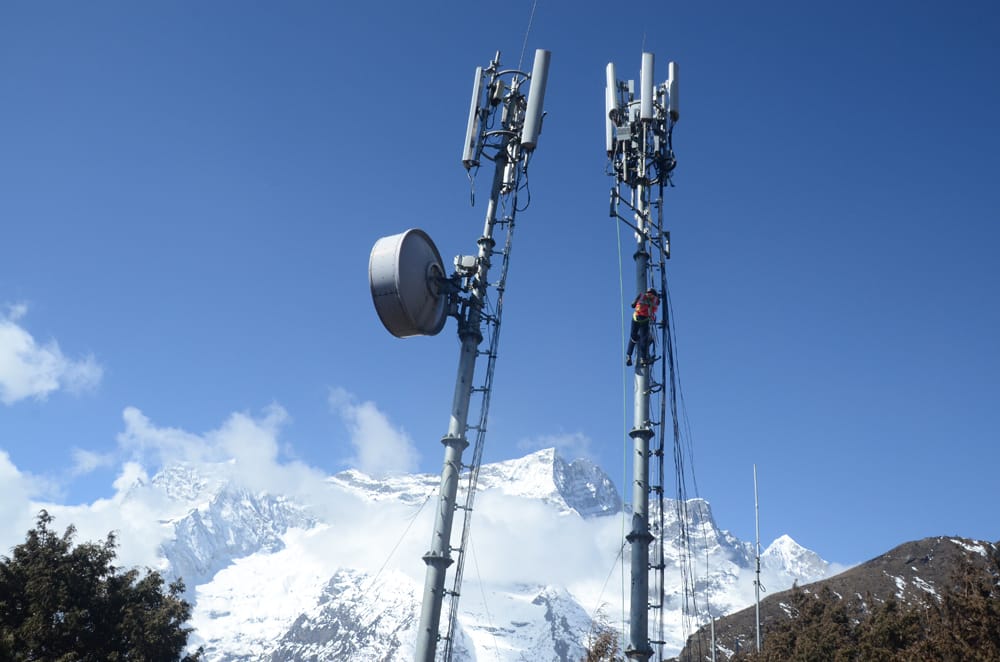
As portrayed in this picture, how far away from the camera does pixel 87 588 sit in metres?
30.4

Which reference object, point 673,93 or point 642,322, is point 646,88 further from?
point 642,322

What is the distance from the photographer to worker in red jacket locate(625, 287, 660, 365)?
2159 centimetres

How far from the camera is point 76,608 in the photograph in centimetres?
2958

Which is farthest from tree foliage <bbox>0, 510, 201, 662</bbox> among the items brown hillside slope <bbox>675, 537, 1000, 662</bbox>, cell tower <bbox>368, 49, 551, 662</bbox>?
brown hillside slope <bbox>675, 537, 1000, 662</bbox>

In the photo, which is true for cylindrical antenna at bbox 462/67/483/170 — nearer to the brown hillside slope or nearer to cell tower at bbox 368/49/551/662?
cell tower at bbox 368/49/551/662

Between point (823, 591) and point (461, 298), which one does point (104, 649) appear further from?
point (823, 591)

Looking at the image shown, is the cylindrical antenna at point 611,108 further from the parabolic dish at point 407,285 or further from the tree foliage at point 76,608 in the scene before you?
the tree foliage at point 76,608

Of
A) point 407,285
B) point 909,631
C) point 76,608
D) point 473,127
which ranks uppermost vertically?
point 473,127

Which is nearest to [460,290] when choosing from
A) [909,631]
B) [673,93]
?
[673,93]

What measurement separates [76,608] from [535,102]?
74.5 ft

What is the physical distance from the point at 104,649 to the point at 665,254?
23.4 metres

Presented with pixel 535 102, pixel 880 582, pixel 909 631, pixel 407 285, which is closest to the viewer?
pixel 407 285

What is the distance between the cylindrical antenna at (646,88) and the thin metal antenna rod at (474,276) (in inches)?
113

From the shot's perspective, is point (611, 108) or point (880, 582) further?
point (880, 582)
